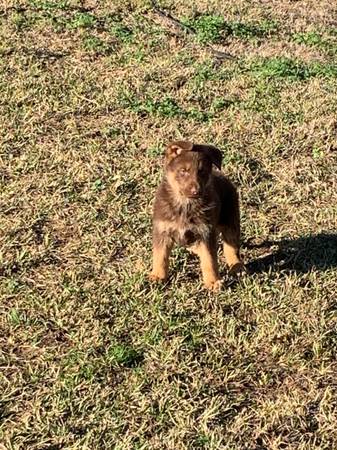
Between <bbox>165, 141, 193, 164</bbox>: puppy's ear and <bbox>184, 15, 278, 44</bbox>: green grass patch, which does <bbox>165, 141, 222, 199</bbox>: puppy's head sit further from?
<bbox>184, 15, 278, 44</bbox>: green grass patch

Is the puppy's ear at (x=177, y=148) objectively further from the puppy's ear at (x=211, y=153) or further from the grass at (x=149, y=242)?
the grass at (x=149, y=242)

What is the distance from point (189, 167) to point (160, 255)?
838mm

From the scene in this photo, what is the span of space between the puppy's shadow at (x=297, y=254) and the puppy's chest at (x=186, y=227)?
854 mm

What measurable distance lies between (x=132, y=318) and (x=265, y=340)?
3.54ft

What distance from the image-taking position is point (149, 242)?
22.2ft

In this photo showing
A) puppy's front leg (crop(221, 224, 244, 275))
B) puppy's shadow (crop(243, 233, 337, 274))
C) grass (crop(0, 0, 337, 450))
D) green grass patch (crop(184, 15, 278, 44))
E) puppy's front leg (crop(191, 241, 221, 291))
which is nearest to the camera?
grass (crop(0, 0, 337, 450))

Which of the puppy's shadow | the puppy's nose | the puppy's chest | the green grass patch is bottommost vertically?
the green grass patch

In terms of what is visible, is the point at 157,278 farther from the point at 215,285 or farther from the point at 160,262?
the point at 215,285

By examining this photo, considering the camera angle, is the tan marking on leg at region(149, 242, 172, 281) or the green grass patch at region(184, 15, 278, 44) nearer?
the tan marking on leg at region(149, 242, 172, 281)

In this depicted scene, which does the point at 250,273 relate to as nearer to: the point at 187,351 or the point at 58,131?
the point at 187,351

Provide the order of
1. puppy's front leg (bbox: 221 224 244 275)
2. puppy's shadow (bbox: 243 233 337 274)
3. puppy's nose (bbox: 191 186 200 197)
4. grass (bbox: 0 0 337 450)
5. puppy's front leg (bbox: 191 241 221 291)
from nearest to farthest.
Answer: grass (bbox: 0 0 337 450) < puppy's nose (bbox: 191 186 200 197) < puppy's front leg (bbox: 191 241 221 291) < puppy's front leg (bbox: 221 224 244 275) < puppy's shadow (bbox: 243 233 337 274)

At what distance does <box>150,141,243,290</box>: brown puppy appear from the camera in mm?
5738

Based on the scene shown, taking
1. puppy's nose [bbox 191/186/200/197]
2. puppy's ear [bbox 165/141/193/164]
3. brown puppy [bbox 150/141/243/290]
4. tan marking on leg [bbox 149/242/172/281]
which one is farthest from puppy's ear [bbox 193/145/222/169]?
tan marking on leg [bbox 149/242/172/281]

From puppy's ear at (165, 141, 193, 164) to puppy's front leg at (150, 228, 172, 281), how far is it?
64 centimetres
